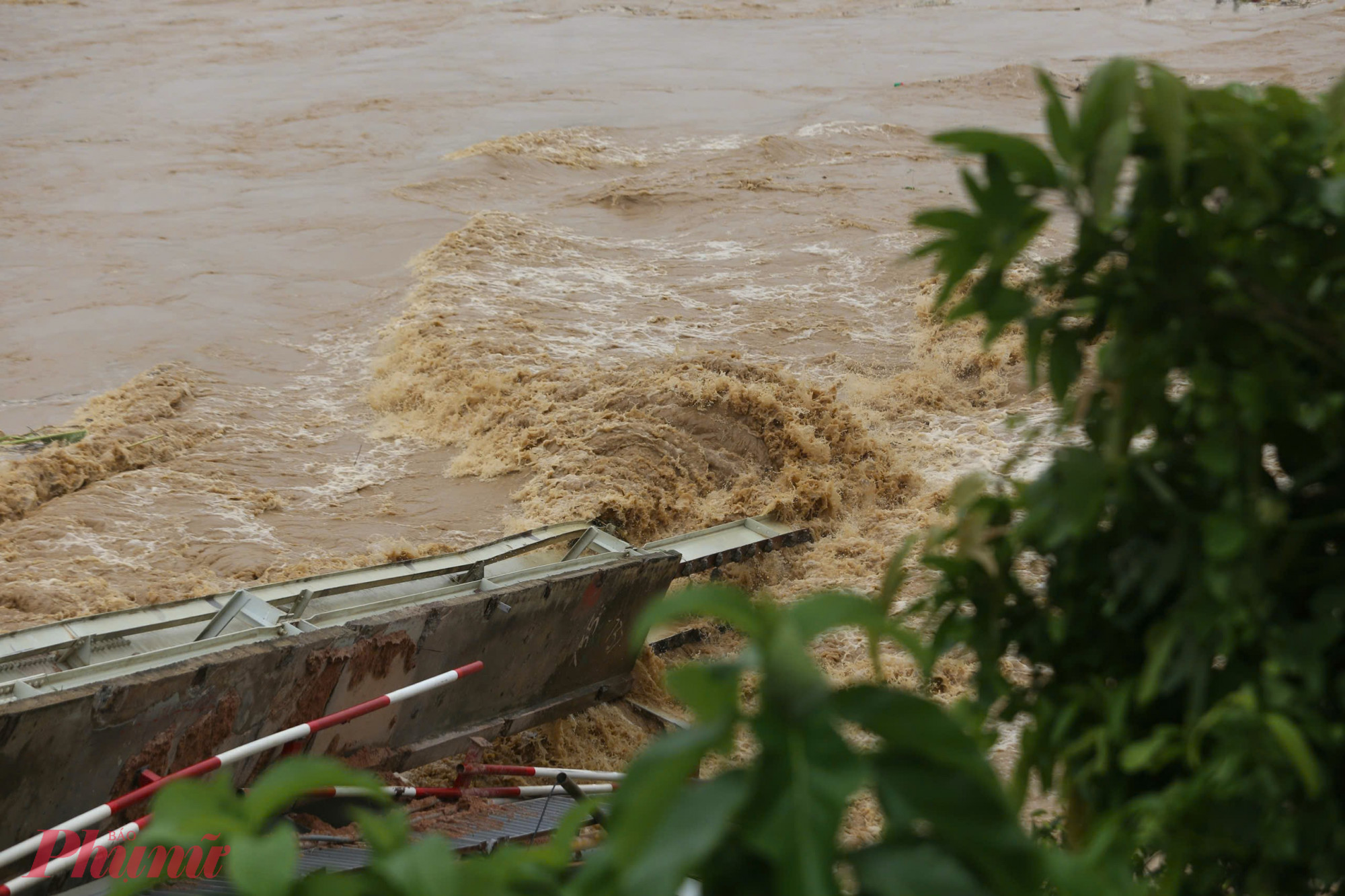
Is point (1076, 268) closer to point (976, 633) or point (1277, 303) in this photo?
point (1277, 303)

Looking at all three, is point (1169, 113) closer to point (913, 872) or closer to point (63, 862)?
point (913, 872)

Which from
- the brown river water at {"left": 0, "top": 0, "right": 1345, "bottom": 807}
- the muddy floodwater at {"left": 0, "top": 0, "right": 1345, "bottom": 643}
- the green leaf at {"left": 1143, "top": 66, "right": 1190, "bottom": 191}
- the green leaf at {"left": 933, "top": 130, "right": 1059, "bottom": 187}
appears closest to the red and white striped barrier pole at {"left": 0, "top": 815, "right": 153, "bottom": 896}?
the green leaf at {"left": 933, "top": 130, "right": 1059, "bottom": 187}

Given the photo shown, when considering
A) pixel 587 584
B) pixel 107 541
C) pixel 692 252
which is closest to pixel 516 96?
pixel 692 252

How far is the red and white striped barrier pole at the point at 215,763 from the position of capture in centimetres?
316

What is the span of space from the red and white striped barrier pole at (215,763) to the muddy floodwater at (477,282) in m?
4.19

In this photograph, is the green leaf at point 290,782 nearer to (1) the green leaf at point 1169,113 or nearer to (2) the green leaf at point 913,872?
(2) the green leaf at point 913,872

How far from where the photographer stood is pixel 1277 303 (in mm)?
1110

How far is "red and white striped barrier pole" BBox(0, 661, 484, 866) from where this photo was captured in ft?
10.4

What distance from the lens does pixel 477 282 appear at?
13922mm

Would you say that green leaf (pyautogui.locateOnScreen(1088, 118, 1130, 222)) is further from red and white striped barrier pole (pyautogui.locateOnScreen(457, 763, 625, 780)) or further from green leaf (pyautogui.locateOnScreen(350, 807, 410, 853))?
red and white striped barrier pole (pyautogui.locateOnScreen(457, 763, 625, 780))

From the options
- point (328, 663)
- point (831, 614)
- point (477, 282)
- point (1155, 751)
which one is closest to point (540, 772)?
point (328, 663)

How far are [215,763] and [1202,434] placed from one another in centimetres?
327

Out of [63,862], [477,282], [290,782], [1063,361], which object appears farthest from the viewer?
[477,282]

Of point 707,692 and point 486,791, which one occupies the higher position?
point 707,692
